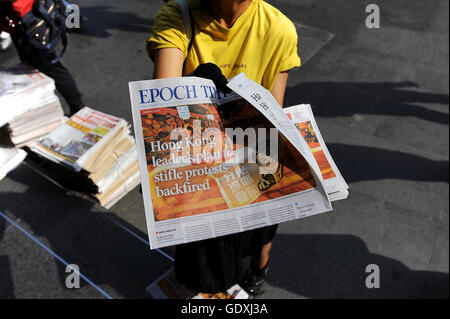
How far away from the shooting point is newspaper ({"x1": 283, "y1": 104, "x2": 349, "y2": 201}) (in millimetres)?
1011

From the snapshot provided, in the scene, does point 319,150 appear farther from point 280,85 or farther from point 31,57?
point 31,57

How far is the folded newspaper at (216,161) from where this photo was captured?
851 mm

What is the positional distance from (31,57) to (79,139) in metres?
0.68

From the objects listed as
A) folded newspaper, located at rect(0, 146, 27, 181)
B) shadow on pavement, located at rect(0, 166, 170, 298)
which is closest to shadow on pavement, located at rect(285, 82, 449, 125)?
shadow on pavement, located at rect(0, 166, 170, 298)

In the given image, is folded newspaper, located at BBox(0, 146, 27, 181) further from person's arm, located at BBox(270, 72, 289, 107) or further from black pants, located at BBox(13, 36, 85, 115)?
person's arm, located at BBox(270, 72, 289, 107)

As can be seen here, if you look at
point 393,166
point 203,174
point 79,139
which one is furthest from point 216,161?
point 393,166

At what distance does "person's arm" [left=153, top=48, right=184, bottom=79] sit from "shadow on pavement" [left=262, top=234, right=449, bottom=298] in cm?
130

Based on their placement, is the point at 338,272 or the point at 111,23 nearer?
the point at 338,272

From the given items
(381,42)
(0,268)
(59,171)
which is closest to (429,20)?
(381,42)

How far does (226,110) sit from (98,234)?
4.41 ft

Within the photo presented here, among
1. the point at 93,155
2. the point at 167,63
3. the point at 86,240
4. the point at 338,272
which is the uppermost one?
the point at 167,63

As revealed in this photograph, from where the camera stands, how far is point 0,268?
164 centimetres

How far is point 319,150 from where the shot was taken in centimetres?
105
